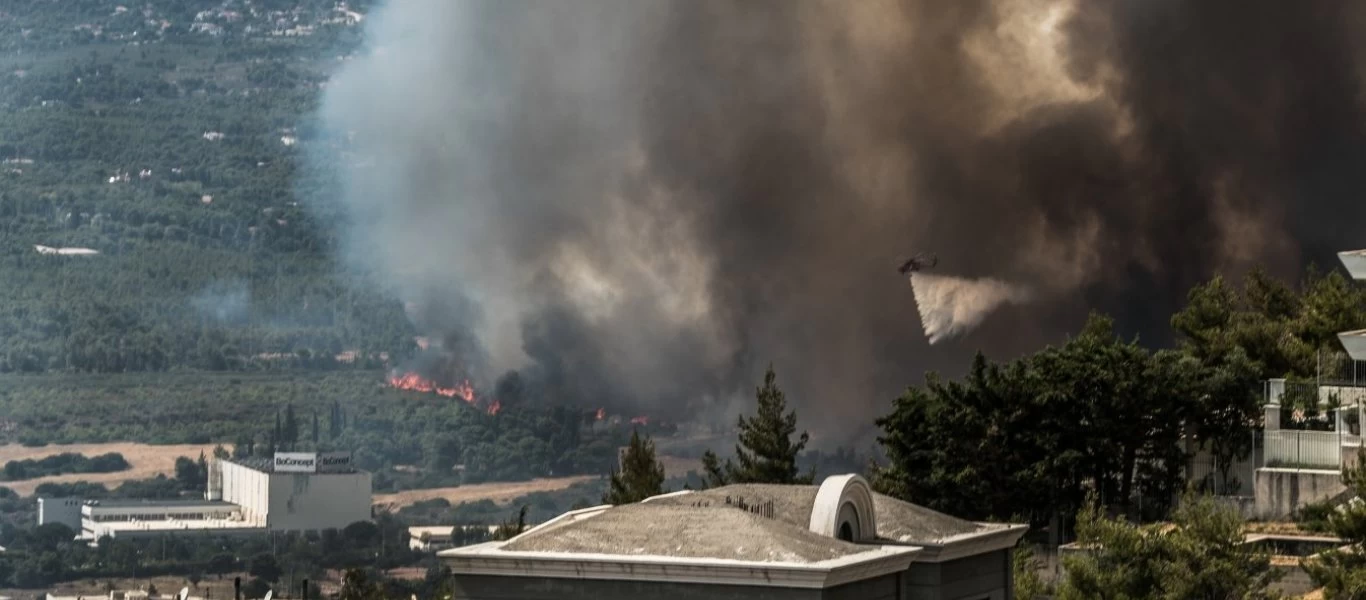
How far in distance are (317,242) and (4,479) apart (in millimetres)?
18405

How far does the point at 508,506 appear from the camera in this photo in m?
87.4

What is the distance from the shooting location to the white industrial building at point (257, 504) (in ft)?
316

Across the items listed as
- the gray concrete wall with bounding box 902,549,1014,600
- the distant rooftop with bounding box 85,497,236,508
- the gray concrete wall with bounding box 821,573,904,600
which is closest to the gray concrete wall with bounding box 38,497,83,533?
the distant rooftop with bounding box 85,497,236,508

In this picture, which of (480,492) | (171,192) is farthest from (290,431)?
(171,192)

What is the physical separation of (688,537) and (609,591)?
0.93 metres

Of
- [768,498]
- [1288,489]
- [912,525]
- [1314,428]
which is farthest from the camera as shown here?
[1314,428]

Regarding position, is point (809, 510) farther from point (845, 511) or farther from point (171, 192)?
point (171, 192)

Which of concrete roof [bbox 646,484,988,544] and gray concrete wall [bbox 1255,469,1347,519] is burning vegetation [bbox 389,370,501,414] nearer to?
Answer: gray concrete wall [bbox 1255,469,1347,519]

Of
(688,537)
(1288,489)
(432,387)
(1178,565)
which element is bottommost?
(1178,565)

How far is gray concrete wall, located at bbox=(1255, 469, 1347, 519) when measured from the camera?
108 ft

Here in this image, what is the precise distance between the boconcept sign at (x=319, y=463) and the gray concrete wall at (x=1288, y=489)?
66645mm

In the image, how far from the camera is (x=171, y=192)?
110500 mm

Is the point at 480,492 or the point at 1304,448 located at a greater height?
the point at 1304,448

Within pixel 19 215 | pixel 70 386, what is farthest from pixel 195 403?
pixel 19 215
